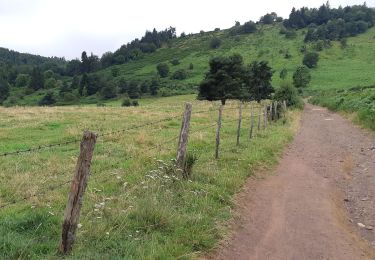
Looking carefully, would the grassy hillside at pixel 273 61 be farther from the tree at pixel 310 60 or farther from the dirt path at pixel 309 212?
the dirt path at pixel 309 212

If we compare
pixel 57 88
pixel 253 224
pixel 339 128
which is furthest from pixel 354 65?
pixel 253 224

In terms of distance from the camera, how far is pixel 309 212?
989cm

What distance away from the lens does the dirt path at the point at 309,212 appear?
771cm

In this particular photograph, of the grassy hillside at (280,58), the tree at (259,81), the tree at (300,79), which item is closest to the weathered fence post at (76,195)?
the tree at (259,81)

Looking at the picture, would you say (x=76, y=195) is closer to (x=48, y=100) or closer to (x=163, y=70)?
(x=48, y=100)

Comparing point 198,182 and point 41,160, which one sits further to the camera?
point 41,160

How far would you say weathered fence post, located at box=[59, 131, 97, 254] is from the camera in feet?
20.4

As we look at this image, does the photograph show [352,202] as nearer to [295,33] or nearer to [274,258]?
[274,258]

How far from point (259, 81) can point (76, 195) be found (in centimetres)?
6416

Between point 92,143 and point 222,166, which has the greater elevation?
point 92,143

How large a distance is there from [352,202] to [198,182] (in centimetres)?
403

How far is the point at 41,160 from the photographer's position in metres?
14.6

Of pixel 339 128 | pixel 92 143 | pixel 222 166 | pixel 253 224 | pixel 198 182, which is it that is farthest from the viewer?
pixel 339 128

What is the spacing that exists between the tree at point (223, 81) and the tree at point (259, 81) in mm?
1727
